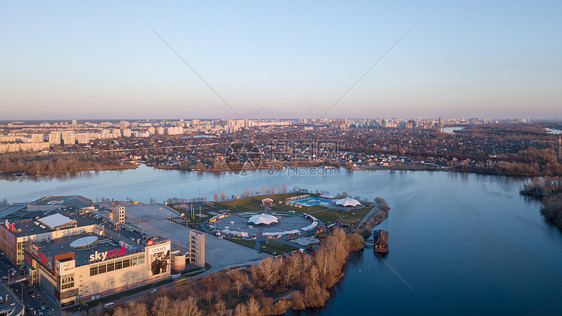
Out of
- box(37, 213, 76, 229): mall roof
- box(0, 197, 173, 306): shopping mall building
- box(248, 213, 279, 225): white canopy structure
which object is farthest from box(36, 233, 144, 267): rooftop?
box(248, 213, 279, 225): white canopy structure

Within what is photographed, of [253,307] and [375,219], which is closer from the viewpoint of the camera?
[253,307]

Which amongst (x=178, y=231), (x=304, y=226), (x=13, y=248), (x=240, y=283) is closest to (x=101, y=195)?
(x=178, y=231)

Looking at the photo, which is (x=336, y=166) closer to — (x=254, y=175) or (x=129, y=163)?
(x=254, y=175)

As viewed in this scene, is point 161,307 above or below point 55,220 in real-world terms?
below

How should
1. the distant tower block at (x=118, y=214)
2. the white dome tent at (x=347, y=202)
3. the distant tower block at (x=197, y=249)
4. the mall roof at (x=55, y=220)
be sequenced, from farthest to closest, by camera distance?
1. the white dome tent at (x=347, y=202)
2. the distant tower block at (x=118, y=214)
3. the mall roof at (x=55, y=220)
4. the distant tower block at (x=197, y=249)

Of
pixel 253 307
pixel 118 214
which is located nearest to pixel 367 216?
pixel 253 307

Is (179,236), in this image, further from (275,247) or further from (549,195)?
(549,195)

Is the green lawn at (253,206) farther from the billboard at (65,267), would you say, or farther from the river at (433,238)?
the billboard at (65,267)

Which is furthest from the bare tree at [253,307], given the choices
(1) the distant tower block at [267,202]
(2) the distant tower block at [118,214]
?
(1) the distant tower block at [267,202]
